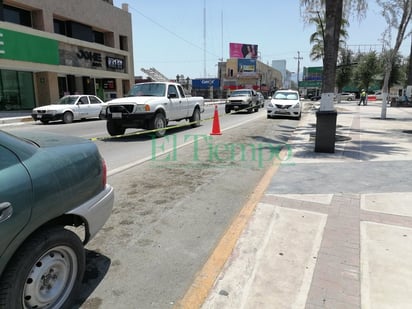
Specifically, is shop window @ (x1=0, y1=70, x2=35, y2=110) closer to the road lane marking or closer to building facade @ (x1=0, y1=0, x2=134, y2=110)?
building facade @ (x1=0, y1=0, x2=134, y2=110)

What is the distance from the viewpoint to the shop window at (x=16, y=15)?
82.5ft

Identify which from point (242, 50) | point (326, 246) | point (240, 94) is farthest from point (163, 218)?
point (242, 50)

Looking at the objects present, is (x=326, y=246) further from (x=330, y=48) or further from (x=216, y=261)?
(x=330, y=48)

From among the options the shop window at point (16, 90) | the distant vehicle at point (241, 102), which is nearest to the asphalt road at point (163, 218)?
the distant vehicle at point (241, 102)

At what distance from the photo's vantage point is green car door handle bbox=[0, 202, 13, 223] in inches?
83.0

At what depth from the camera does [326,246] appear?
12.7 feet

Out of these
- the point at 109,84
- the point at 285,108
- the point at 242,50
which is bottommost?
the point at 285,108

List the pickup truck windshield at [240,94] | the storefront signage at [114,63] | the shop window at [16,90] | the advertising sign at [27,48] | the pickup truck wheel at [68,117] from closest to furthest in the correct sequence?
the pickup truck wheel at [68,117], the advertising sign at [27,48], the shop window at [16,90], the pickup truck windshield at [240,94], the storefront signage at [114,63]

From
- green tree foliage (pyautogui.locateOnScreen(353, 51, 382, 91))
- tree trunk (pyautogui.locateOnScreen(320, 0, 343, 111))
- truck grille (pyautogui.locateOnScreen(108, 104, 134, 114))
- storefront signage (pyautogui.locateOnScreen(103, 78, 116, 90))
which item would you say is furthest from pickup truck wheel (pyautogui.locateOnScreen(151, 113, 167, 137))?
green tree foliage (pyautogui.locateOnScreen(353, 51, 382, 91))

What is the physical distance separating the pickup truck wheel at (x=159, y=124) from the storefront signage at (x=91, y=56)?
779 inches


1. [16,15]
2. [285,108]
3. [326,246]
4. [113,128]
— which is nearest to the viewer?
[326,246]

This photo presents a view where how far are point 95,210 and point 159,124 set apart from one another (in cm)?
924

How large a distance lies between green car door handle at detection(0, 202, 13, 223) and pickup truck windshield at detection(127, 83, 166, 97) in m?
10.6

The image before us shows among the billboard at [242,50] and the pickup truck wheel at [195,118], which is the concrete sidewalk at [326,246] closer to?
the pickup truck wheel at [195,118]
